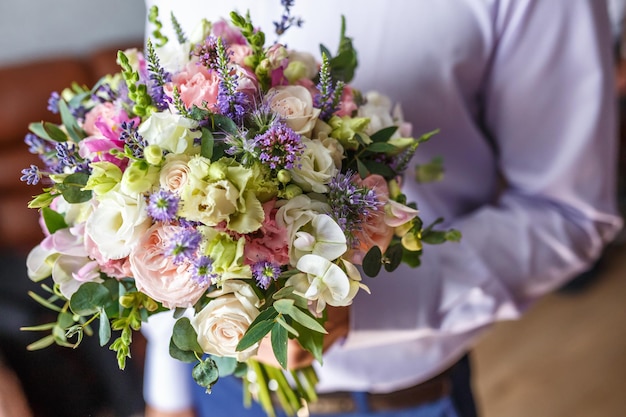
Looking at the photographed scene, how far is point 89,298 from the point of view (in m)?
0.55

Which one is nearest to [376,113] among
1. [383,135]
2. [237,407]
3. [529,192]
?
[383,135]

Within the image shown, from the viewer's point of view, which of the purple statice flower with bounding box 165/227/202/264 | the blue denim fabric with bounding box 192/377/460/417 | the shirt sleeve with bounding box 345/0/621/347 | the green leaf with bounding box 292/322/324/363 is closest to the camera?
the purple statice flower with bounding box 165/227/202/264

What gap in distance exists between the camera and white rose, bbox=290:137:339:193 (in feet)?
1.66

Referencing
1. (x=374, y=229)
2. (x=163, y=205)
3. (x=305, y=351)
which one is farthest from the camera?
(x=305, y=351)

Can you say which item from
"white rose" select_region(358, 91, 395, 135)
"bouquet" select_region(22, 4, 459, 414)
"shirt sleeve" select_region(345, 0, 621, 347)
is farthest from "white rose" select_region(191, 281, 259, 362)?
"shirt sleeve" select_region(345, 0, 621, 347)

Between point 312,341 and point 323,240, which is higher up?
point 323,240

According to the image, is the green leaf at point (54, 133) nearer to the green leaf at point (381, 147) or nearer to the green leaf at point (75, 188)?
the green leaf at point (75, 188)

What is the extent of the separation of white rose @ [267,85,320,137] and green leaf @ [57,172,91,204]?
176 mm

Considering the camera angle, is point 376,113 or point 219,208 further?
point 376,113

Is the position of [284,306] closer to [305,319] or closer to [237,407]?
[305,319]

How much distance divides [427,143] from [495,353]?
172cm

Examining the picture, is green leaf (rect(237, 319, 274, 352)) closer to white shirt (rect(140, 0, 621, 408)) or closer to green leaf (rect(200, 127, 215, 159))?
green leaf (rect(200, 127, 215, 159))

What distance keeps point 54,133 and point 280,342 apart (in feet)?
1.09

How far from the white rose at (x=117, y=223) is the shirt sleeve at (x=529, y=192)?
0.38 m
